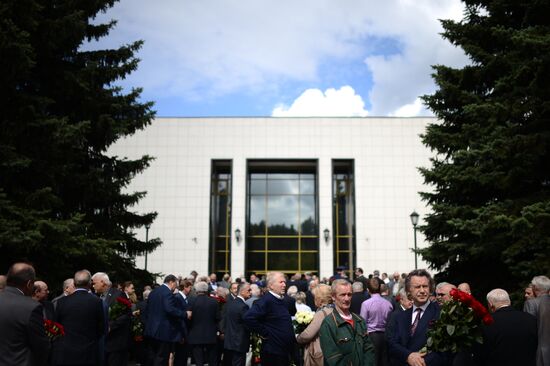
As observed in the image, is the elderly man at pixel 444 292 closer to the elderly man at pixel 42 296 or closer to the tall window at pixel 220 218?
the elderly man at pixel 42 296

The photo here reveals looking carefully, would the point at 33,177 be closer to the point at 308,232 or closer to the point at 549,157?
the point at 549,157

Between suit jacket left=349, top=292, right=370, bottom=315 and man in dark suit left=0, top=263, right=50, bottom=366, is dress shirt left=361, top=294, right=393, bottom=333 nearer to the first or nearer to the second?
suit jacket left=349, top=292, right=370, bottom=315

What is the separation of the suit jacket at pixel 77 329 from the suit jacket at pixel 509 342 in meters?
4.85

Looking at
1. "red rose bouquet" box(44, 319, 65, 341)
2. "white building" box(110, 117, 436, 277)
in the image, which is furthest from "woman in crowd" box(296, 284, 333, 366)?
"white building" box(110, 117, 436, 277)

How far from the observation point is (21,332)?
182 inches

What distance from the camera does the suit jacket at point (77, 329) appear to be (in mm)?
7000

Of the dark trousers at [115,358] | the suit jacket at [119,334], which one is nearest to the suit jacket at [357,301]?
the suit jacket at [119,334]

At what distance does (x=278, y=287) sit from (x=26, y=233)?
23.9 feet

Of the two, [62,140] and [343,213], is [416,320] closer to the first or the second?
[62,140]

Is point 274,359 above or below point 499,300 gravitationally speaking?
below

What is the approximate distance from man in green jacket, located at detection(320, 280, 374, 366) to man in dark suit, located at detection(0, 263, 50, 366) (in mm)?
2641

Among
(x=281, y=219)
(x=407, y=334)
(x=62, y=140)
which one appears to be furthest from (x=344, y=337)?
(x=281, y=219)

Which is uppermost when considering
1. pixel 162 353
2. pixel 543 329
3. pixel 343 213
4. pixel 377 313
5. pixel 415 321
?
pixel 343 213

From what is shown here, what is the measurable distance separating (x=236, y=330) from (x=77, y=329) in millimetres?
4185
